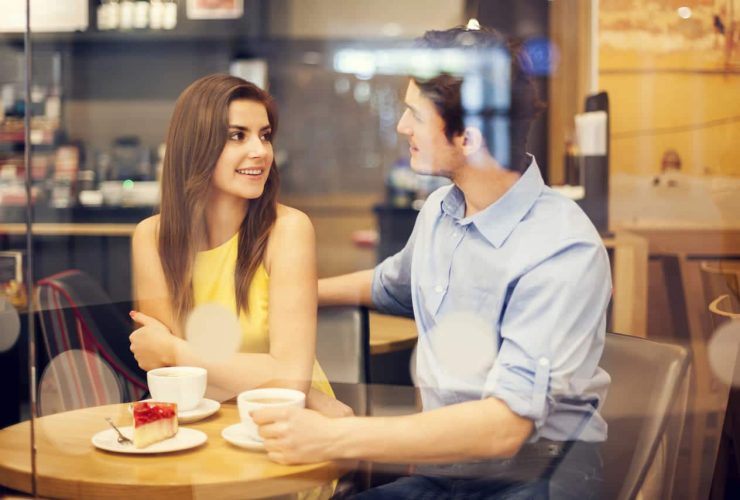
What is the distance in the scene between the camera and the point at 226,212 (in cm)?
140

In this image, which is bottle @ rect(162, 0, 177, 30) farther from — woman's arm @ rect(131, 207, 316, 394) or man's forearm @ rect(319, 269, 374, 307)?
man's forearm @ rect(319, 269, 374, 307)

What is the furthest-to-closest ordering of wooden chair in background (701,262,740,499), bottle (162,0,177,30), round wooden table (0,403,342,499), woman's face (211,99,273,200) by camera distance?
bottle (162,0,177,30)
wooden chair in background (701,262,740,499)
woman's face (211,99,273,200)
round wooden table (0,403,342,499)

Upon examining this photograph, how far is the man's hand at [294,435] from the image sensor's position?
1285 millimetres

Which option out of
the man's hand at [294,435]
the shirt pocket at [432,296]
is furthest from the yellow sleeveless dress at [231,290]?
the shirt pocket at [432,296]

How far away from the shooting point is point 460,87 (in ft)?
4.38

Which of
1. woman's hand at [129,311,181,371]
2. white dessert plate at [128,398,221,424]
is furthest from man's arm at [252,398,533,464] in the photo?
woman's hand at [129,311,181,371]

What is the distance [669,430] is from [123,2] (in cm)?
118

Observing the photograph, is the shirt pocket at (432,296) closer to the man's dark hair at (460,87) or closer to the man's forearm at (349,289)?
the man's forearm at (349,289)

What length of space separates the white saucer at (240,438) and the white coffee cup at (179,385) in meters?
0.10

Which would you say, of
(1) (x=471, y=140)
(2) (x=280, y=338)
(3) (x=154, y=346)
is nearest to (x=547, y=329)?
(1) (x=471, y=140)

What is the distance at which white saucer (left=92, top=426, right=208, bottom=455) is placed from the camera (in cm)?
131

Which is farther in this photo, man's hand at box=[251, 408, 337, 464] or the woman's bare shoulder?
the woman's bare shoulder

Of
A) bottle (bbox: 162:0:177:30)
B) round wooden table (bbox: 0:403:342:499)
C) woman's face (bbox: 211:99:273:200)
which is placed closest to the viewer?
round wooden table (bbox: 0:403:342:499)

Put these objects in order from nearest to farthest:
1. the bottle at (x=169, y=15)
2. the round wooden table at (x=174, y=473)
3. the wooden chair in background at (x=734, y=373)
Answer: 1. the round wooden table at (x=174, y=473)
2. the wooden chair in background at (x=734, y=373)
3. the bottle at (x=169, y=15)
